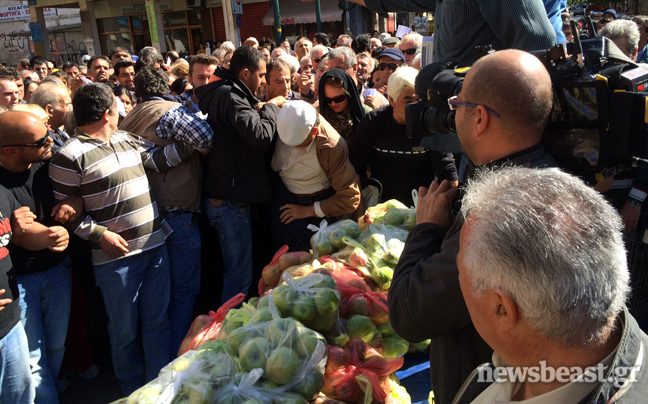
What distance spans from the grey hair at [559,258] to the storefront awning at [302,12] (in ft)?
71.1

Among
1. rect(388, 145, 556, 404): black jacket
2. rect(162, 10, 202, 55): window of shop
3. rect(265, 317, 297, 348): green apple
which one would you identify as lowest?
rect(265, 317, 297, 348): green apple

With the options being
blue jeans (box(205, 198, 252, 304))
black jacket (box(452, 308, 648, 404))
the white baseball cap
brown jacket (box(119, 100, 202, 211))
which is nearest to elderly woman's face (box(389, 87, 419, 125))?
the white baseball cap

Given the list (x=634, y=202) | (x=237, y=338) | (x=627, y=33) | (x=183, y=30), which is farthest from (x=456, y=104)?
(x=183, y=30)

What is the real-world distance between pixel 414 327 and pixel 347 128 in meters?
2.80

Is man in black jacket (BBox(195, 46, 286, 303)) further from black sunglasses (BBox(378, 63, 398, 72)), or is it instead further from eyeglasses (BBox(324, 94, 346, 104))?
black sunglasses (BBox(378, 63, 398, 72))

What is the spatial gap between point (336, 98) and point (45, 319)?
8.34ft

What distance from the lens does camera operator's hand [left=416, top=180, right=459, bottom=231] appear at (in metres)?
1.52

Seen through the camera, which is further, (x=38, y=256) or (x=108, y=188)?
(x=108, y=188)

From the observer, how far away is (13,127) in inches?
105

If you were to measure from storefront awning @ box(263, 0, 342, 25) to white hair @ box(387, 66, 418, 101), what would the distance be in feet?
62.1

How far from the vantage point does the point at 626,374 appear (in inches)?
34.1

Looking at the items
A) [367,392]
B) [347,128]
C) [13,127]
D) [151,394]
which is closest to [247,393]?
[151,394]

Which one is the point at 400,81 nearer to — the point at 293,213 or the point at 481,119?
the point at 293,213

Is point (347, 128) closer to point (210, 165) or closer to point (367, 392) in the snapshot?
point (210, 165)
